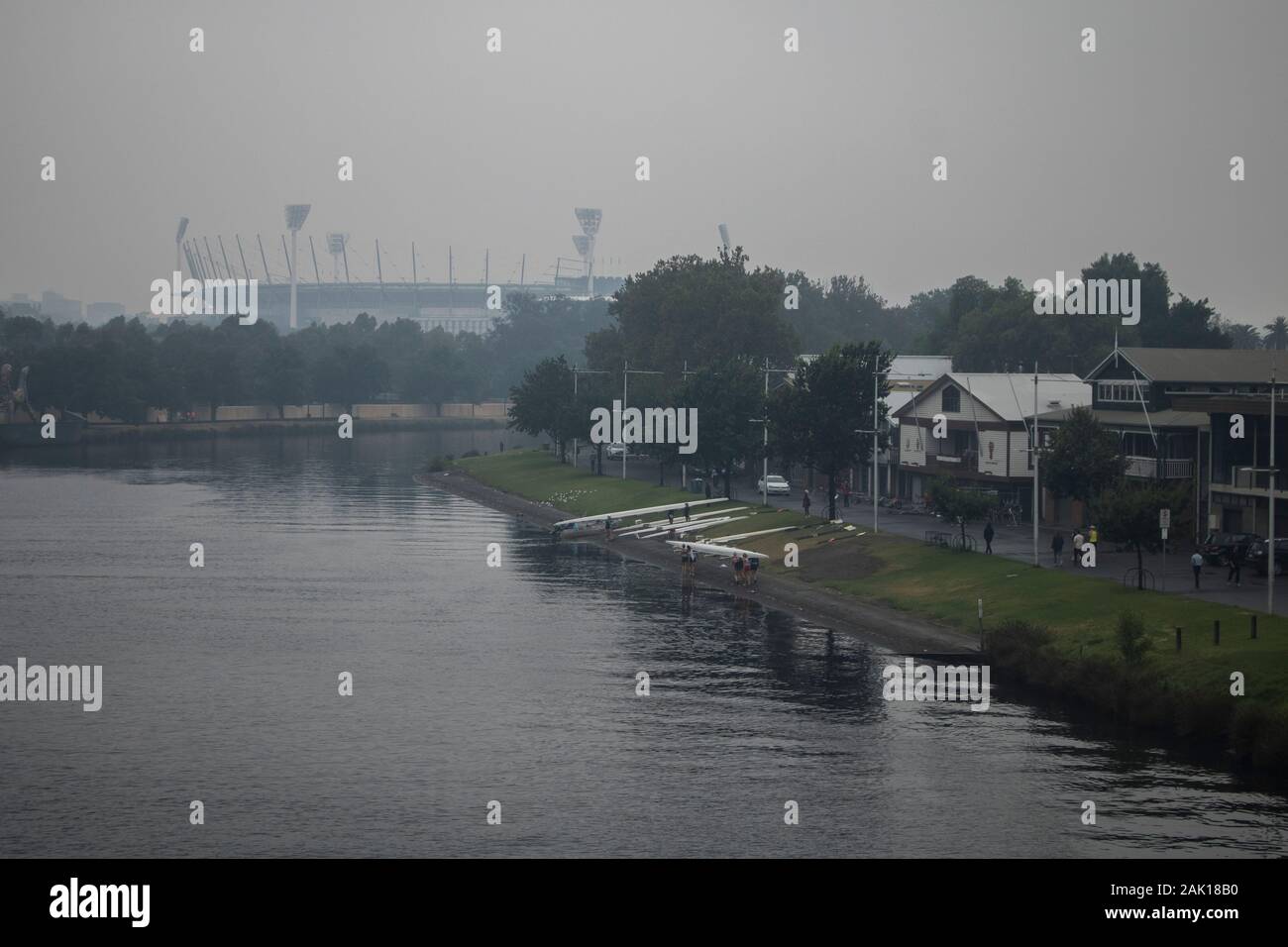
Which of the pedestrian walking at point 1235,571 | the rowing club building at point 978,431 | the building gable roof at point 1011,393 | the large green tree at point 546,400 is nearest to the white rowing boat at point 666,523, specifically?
the rowing club building at point 978,431

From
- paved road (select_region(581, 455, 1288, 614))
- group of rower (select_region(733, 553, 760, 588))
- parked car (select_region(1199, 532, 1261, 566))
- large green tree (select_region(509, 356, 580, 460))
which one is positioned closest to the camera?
paved road (select_region(581, 455, 1288, 614))

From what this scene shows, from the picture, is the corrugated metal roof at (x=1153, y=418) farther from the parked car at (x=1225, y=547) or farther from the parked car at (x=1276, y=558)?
the parked car at (x=1276, y=558)

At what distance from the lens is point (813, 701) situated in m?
56.2

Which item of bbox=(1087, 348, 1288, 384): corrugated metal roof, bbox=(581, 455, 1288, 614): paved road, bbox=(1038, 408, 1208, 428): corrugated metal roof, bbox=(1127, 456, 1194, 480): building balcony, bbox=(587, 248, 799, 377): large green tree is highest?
bbox=(587, 248, 799, 377): large green tree

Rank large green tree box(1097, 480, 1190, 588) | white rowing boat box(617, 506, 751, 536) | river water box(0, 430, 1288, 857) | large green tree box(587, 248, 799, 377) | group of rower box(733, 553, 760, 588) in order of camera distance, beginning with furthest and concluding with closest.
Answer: large green tree box(587, 248, 799, 377) < white rowing boat box(617, 506, 751, 536) < group of rower box(733, 553, 760, 588) < large green tree box(1097, 480, 1190, 588) < river water box(0, 430, 1288, 857)

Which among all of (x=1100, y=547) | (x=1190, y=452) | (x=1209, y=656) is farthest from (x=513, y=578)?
(x=1209, y=656)

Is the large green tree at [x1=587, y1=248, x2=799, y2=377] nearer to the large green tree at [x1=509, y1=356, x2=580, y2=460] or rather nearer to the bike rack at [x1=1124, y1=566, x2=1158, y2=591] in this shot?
the large green tree at [x1=509, y1=356, x2=580, y2=460]

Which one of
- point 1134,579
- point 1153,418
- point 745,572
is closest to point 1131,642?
point 1134,579

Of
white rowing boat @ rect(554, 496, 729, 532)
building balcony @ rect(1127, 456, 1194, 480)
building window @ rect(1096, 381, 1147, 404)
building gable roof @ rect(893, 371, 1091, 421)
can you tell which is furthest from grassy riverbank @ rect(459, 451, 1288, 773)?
white rowing boat @ rect(554, 496, 729, 532)

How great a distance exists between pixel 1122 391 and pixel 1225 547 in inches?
814

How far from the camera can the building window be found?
89438mm

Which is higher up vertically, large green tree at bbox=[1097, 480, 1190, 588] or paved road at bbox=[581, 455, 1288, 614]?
large green tree at bbox=[1097, 480, 1190, 588]

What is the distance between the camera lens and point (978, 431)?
100875 mm

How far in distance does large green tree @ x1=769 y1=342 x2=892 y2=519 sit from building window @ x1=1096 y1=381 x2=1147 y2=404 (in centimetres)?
1513
